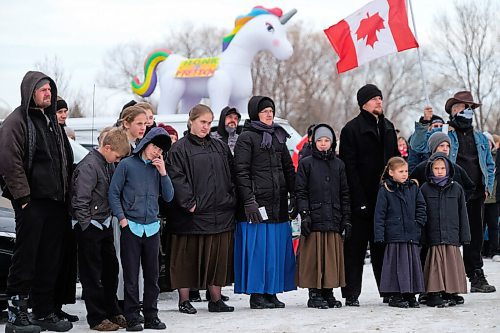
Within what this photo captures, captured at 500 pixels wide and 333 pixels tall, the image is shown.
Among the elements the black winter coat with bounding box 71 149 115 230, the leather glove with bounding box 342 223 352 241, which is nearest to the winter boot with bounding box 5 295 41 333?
the black winter coat with bounding box 71 149 115 230

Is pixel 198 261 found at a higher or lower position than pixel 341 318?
higher

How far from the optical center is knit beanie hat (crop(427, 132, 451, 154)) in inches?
391

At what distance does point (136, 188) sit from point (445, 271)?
318 centimetres

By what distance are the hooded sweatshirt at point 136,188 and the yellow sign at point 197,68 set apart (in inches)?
520

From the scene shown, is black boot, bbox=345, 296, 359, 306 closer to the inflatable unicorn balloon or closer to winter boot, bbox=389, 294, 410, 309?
winter boot, bbox=389, 294, 410, 309

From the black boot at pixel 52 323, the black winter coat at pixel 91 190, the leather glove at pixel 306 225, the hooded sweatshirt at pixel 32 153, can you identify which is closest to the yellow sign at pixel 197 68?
the leather glove at pixel 306 225

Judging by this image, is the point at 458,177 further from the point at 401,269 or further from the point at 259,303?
the point at 259,303

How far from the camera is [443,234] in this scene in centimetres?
953

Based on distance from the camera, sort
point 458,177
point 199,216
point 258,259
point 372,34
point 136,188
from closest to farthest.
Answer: point 136,188 < point 199,216 < point 258,259 < point 458,177 < point 372,34

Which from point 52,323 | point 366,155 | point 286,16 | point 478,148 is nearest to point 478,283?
point 478,148

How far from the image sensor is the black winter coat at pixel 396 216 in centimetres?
936

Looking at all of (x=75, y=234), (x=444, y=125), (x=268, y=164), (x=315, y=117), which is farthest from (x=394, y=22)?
(x=315, y=117)

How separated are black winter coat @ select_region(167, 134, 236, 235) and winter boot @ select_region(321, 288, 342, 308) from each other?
1105 mm

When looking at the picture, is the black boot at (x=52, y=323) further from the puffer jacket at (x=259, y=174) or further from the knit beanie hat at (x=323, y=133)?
the knit beanie hat at (x=323, y=133)
